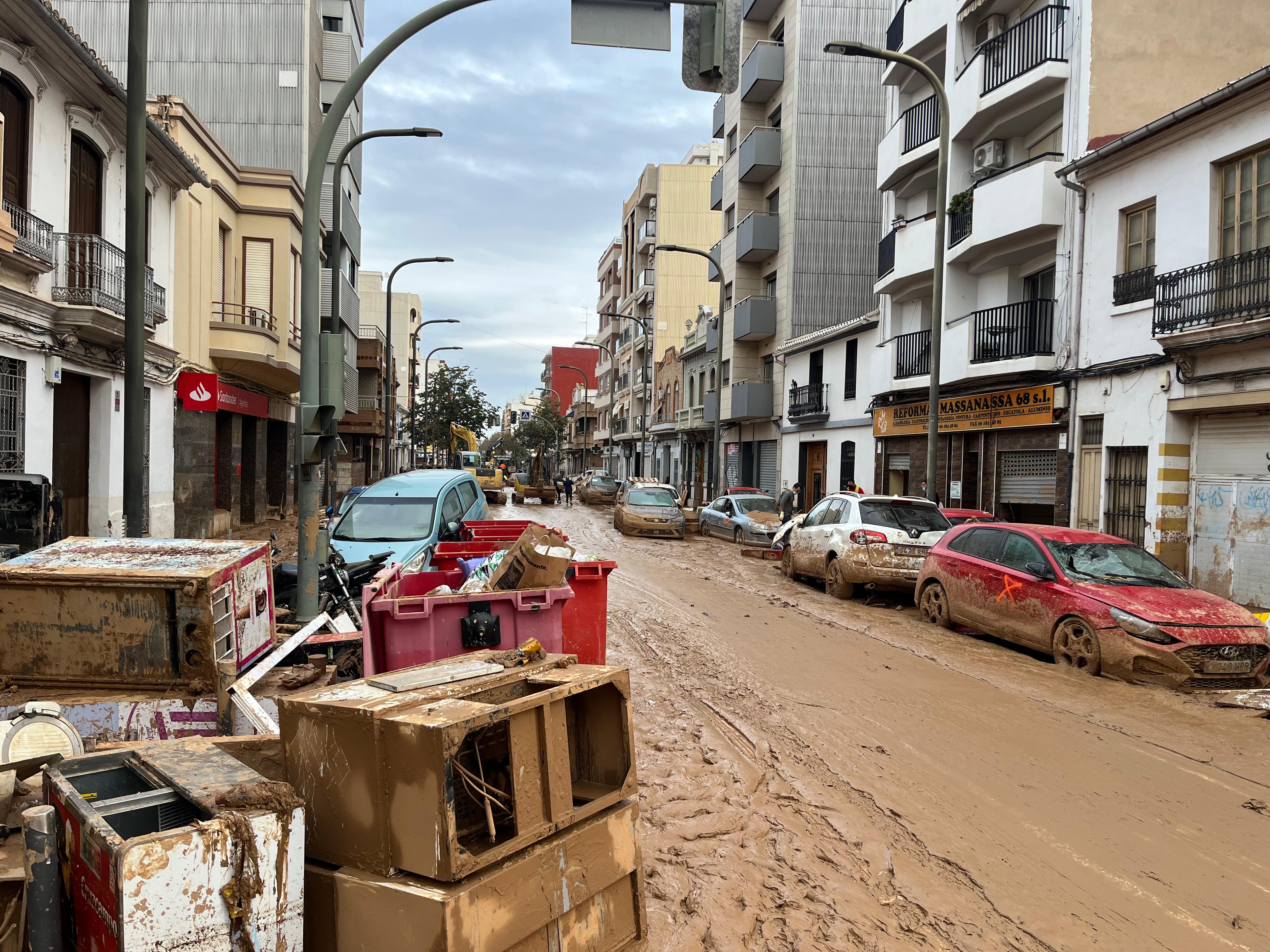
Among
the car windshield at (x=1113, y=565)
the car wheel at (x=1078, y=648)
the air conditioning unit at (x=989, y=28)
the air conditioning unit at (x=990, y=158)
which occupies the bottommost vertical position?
the car wheel at (x=1078, y=648)

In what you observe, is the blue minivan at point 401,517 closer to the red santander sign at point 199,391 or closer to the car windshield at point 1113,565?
the red santander sign at point 199,391

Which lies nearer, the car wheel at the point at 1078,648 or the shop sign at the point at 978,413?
the car wheel at the point at 1078,648

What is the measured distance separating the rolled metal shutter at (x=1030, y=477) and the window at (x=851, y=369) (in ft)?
29.1

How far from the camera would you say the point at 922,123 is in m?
23.1

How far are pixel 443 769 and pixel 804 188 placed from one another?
3458 centimetres

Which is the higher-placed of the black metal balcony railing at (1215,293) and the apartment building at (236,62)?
the apartment building at (236,62)

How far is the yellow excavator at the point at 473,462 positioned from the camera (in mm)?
49656

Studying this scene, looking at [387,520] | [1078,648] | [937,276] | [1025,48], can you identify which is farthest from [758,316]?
[1078,648]

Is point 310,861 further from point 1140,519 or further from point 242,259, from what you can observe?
point 242,259

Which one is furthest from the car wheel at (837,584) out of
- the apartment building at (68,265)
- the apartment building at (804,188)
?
the apartment building at (804,188)

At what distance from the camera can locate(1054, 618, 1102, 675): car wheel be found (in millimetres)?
8469

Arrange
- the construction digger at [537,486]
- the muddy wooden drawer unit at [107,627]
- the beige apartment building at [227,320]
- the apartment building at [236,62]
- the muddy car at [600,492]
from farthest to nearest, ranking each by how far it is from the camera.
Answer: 1. the construction digger at [537,486]
2. the muddy car at [600,492]
3. the apartment building at [236,62]
4. the beige apartment building at [227,320]
5. the muddy wooden drawer unit at [107,627]

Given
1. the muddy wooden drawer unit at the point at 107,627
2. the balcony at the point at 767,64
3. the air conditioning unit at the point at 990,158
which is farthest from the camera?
the balcony at the point at 767,64

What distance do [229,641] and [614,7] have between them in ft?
20.6
